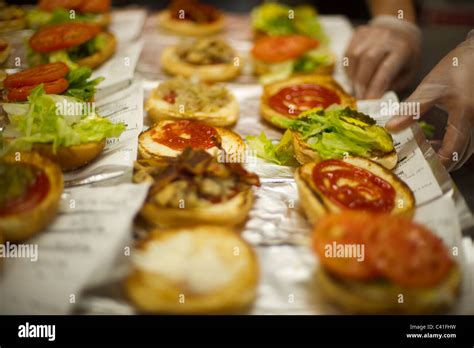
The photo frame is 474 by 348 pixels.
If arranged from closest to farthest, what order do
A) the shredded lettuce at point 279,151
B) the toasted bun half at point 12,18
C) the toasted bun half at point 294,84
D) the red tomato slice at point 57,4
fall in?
1. the shredded lettuce at point 279,151
2. the toasted bun half at point 294,84
3. the toasted bun half at point 12,18
4. the red tomato slice at point 57,4

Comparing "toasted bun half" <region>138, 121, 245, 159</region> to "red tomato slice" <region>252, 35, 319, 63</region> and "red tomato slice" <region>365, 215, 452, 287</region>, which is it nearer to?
"red tomato slice" <region>365, 215, 452, 287</region>

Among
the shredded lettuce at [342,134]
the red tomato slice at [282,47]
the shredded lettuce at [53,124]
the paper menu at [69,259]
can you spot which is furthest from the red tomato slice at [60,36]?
the paper menu at [69,259]

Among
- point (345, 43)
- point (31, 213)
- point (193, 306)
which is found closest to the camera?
point (193, 306)

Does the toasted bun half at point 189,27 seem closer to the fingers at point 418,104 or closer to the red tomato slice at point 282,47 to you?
the red tomato slice at point 282,47

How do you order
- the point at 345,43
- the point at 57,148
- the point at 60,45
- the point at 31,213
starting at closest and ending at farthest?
the point at 31,213 < the point at 57,148 < the point at 60,45 < the point at 345,43

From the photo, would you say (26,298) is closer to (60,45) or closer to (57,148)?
(57,148)

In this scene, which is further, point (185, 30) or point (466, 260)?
point (185, 30)
